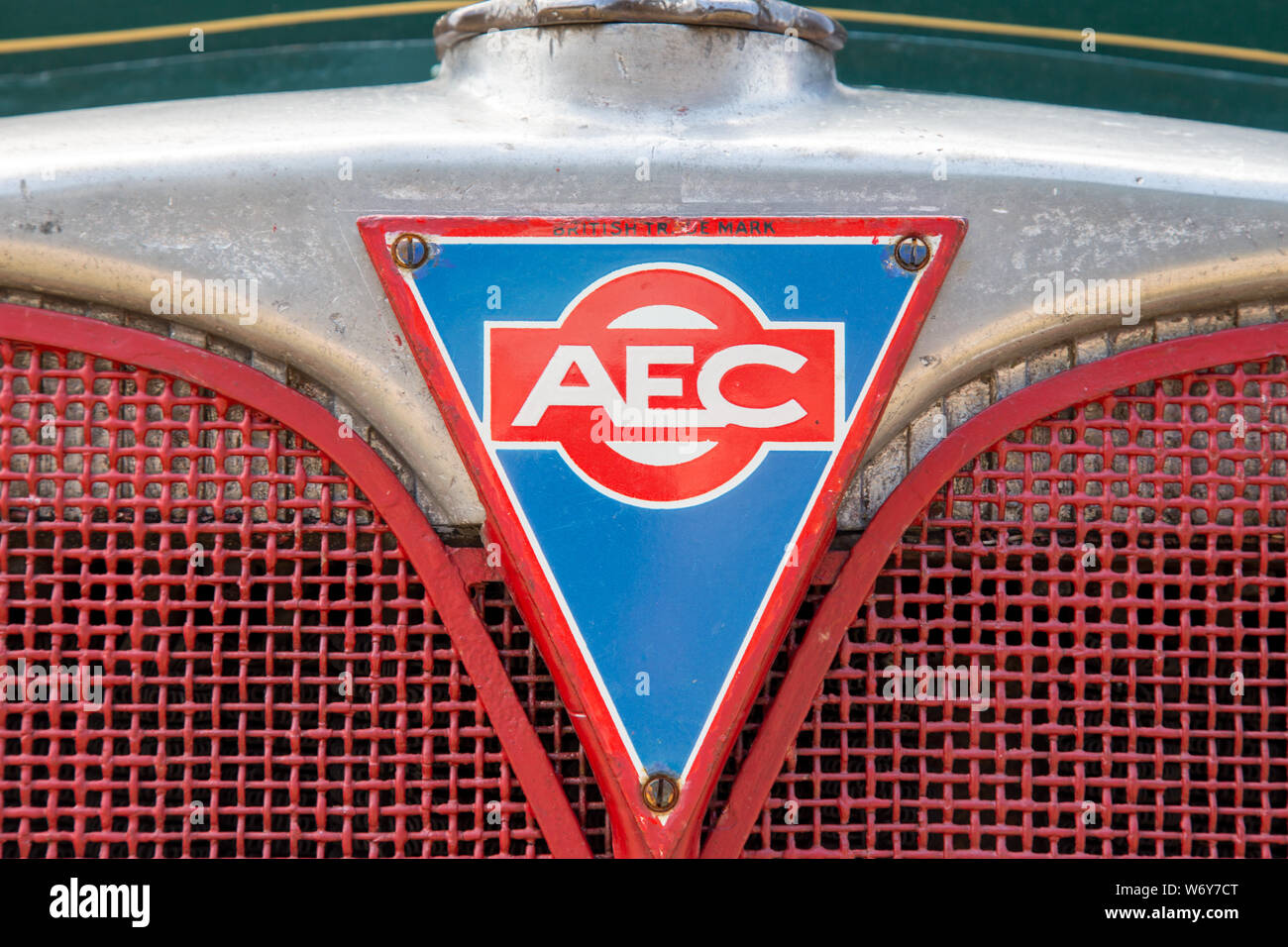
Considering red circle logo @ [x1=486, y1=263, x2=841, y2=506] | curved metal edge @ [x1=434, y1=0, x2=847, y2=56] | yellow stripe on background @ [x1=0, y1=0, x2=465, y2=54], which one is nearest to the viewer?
red circle logo @ [x1=486, y1=263, x2=841, y2=506]

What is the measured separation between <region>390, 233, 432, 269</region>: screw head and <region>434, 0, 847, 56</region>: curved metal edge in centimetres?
32

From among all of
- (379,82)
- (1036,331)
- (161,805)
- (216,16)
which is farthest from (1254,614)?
(216,16)

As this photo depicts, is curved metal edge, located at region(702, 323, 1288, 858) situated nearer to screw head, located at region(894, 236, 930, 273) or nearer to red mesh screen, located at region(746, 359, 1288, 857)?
red mesh screen, located at region(746, 359, 1288, 857)

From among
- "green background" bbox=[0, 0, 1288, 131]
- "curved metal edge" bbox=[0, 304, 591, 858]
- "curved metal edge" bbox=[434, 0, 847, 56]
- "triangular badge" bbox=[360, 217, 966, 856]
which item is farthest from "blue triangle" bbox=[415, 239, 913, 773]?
"green background" bbox=[0, 0, 1288, 131]

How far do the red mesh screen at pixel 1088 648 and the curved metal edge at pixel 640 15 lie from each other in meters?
0.56

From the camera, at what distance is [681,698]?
4.23 feet

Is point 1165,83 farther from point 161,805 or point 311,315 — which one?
point 161,805

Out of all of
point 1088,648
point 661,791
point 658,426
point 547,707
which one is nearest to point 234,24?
point 658,426

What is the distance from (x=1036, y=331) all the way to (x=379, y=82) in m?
1.18

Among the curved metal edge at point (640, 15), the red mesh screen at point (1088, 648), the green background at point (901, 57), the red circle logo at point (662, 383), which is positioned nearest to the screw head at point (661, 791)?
the red mesh screen at point (1088, 648)

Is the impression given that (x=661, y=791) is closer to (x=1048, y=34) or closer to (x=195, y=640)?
(x=195, y=640)

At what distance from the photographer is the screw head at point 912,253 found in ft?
4.26

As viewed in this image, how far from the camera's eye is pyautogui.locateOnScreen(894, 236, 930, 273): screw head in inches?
51.2

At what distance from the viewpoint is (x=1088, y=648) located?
1342 millimetres
